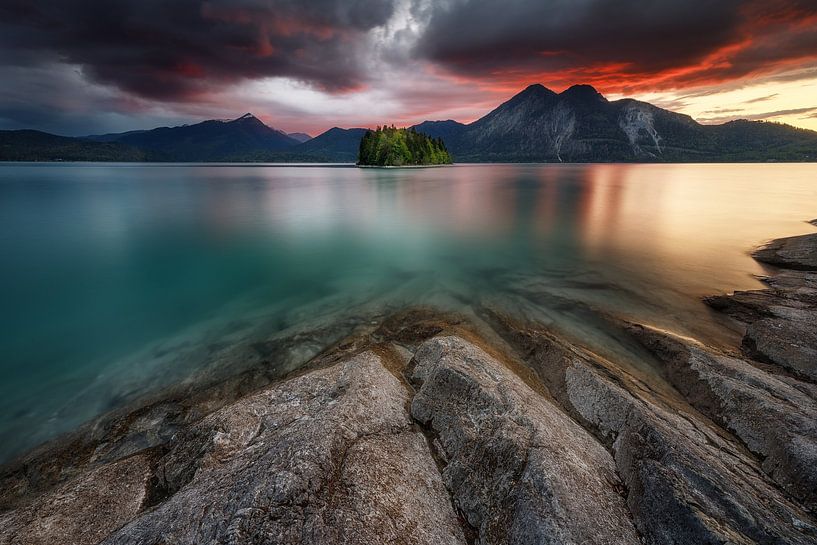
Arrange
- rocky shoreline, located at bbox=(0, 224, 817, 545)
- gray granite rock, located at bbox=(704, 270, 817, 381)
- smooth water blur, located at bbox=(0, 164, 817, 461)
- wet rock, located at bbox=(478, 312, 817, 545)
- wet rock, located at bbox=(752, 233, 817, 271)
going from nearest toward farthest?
wet rock, located at bbox=(478, 312, 817, 545), rocky shoreline, located at bbox=(0, 224, 817, 545), gray granite rock, located at bbox=(704, 270, 817, 381), smooth water blur, located at bbox=(0, 164, 817, 461), wet rock, located at bbox=(752, 233, 817, 271)

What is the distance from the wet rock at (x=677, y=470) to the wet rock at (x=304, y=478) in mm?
3123

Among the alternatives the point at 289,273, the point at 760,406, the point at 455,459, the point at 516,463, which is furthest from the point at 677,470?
the point at 289,273

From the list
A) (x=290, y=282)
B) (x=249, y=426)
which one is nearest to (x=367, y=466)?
(x=249, y=426)

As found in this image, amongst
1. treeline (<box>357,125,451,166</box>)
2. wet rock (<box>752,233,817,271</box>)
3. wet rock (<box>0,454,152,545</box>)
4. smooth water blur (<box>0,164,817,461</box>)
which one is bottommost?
smooth water blur (<box>0,164,817,461</box>)

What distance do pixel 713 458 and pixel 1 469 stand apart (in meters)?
15.2

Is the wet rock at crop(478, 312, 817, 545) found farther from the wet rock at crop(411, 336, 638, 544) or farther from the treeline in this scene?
the treeline

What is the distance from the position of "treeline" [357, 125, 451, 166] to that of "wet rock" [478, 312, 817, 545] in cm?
15937

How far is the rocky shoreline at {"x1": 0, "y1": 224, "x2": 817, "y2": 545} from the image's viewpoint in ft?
16.3

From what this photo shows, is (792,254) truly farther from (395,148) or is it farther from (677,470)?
(395,148)

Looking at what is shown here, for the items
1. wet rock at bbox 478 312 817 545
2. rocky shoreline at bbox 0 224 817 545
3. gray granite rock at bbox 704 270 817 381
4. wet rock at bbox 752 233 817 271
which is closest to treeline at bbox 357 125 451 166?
wet rock at bbox 752 233 817 271

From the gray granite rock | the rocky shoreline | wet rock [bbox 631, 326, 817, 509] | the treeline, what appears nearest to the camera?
the rocky shoreline

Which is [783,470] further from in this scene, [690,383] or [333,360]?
[333,360]

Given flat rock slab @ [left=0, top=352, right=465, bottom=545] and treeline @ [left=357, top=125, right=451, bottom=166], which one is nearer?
flat rock slab @ [left=0, top=352, right=465, bottom=545]

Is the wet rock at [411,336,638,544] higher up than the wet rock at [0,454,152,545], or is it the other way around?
the wet rock at [411,336,638,544]
